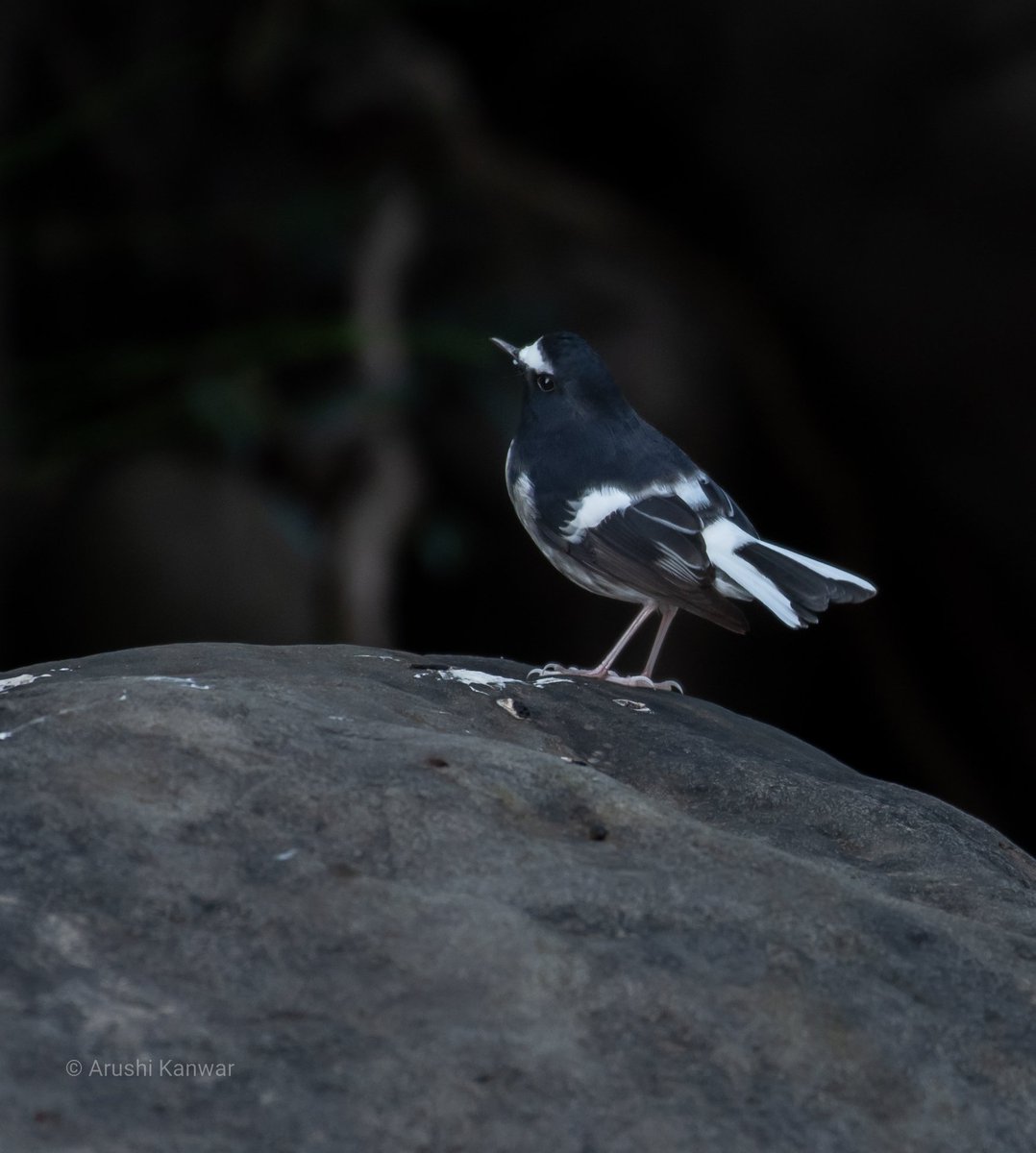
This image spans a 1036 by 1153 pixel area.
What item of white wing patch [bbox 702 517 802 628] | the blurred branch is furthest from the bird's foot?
the blurred branch

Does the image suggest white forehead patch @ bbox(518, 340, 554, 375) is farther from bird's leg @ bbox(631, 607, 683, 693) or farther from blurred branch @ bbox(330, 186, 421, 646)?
blurred branch @ bbox(330, 186, 421, 646)

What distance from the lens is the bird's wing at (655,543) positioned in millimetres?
3807

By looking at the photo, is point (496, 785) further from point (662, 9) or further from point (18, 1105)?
point (662, 9)

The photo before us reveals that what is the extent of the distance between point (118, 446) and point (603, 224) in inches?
120

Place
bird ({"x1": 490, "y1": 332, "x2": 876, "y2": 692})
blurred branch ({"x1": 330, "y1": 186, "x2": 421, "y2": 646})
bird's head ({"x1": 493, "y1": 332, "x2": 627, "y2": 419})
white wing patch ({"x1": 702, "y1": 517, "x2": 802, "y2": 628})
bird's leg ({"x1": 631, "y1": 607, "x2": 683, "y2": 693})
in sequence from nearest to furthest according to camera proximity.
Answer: white wing patch ({"x1": 702, "y1": 517, "x2": 802, "y2": 628}) → bird ({"x1": 490, "y1": 332, "x2": 876, "y2": 692}) → bird's leg ({"x1": 631, "y1": 607, "x2": 683, "y2": 693}) → bird's head ({"x1": 493, "y1": 332, "x2": 627, "y2": 419}) → blurred branch ({"x1": 330, "y1": 186, "x2": 421, "y2": 646})

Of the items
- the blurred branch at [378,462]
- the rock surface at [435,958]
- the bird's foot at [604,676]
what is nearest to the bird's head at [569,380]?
the bird's foot at [604,676]

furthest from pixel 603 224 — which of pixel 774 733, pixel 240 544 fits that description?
pixel 774 733

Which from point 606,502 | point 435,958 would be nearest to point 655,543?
point 606,502

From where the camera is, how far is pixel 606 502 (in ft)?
13.3

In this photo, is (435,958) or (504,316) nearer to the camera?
(435,958)

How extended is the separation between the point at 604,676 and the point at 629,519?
16.9 inches

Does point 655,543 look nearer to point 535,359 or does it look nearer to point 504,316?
point 535,359

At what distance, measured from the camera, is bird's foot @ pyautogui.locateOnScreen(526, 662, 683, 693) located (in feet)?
12.3

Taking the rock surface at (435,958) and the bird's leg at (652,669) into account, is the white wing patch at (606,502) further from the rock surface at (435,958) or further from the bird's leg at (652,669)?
the rock surface at (435,958)
